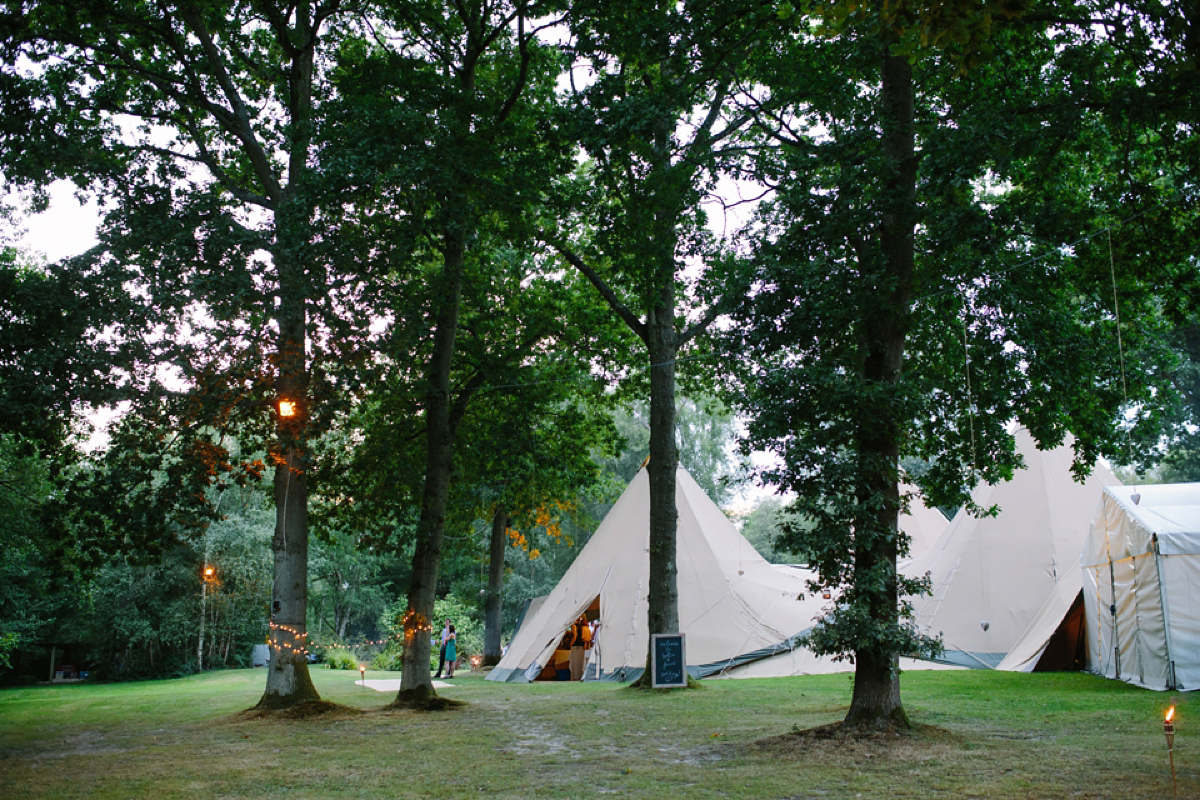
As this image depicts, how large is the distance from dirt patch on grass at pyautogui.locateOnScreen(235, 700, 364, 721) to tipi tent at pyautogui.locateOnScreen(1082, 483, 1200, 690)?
9.45 metres

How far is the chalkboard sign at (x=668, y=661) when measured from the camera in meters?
12.1

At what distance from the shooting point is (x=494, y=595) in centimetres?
2078

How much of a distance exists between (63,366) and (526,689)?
8.41m

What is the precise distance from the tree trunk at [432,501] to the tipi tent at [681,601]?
468cm

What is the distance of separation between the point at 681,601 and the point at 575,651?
7.40 feet

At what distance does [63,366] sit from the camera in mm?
9133

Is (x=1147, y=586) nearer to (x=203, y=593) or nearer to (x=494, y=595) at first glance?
(x=494, y=595)

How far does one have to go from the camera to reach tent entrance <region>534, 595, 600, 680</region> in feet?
52.6

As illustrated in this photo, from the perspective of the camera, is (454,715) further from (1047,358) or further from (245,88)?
(245,88)

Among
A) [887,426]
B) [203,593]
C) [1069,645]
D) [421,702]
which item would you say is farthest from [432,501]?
[203,593]

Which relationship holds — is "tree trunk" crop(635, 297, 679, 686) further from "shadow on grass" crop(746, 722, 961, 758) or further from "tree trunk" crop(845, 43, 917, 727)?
"shadow on grass" crop(746, 722, 961, 758)

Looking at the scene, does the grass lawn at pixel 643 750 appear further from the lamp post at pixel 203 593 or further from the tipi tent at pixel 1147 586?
the lamp post at pixel 203 593

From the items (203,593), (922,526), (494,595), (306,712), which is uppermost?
→ (922,526)

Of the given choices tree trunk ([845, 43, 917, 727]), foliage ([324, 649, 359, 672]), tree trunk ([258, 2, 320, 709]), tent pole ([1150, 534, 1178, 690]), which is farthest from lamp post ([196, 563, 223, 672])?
tent pole ([1150, 534, 1178, 690])
